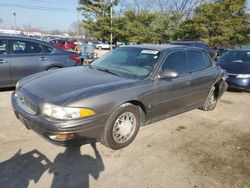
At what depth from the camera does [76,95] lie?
2.90 metres

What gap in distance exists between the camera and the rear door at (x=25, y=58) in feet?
19.0

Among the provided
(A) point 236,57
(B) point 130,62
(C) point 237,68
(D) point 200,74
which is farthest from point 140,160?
(A) point 236,57

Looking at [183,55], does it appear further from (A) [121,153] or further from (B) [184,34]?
(B) [184,34]

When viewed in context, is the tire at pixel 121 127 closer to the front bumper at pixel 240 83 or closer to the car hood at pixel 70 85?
the car hood at pixel 70 85

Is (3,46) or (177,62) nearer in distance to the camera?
(177,62)

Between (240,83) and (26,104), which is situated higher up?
(26,104)

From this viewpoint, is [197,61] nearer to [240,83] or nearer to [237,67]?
[240,83]

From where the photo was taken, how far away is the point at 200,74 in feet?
15.2

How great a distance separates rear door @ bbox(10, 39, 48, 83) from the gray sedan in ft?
7.67

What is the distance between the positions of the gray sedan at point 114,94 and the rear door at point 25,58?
2.34 meters

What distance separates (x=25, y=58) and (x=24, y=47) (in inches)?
11.7

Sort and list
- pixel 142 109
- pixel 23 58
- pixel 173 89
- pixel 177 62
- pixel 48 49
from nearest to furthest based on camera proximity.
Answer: pixel 142 109 → pixel 173 89 → pixel 177 62 → pixel 23 58 → pixel 48 49

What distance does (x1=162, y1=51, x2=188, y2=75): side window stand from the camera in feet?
12.9

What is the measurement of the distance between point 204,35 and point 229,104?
17.5m
